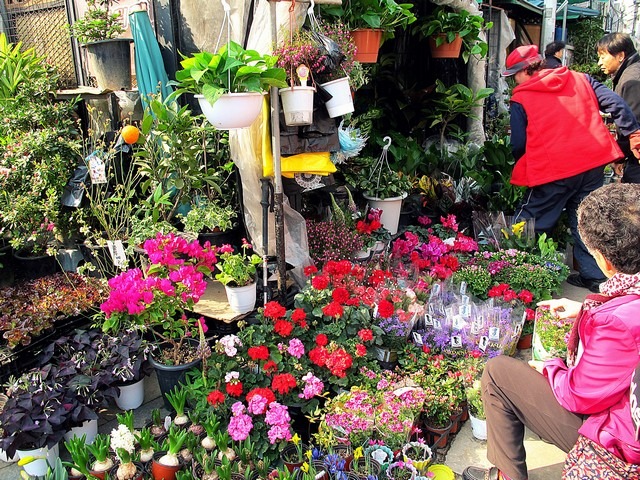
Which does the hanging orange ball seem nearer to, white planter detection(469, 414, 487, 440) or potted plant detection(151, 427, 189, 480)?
Result: potted plant detection(151, 427, 189, 480)

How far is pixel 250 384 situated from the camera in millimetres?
2992

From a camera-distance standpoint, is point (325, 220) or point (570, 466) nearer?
point (570, 466)

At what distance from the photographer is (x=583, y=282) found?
5.01 metres

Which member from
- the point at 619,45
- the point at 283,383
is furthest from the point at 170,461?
the point at 619,45

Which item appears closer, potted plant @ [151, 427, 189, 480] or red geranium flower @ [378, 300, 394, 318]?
potted plant @ [151, 427, 189, 480]

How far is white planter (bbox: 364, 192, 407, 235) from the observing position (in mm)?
4996

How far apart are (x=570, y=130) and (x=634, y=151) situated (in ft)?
1.74

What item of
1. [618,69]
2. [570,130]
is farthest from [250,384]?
[618,69]

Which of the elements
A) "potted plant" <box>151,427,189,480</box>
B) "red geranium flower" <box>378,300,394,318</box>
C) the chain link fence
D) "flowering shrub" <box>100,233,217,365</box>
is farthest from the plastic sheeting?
the chain link fence

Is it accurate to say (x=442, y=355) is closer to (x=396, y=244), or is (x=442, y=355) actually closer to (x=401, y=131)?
(x=396, y=244)

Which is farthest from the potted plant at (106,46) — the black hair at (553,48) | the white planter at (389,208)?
the black hair at (553,48)

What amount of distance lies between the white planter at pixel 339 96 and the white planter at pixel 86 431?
2.28 m

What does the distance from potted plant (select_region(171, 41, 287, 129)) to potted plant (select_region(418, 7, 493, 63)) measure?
3.13m

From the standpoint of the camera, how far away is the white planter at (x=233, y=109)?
2898 millimetres
